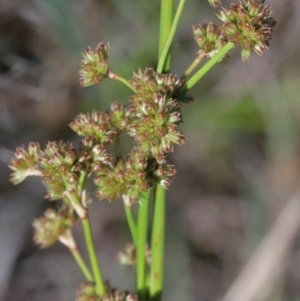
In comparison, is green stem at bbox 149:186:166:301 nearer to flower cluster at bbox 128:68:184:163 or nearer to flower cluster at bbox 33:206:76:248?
flower cluster at bbox 128:68:184:163

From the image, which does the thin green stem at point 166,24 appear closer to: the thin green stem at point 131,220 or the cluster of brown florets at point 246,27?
the cluster of brown florets at point 246,27

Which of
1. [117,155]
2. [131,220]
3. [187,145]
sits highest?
[187,145]

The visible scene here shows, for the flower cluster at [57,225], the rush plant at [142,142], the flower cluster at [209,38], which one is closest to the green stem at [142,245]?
the rush plant at [142,142]

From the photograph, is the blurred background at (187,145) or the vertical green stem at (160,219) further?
the blurred background at (187,145)

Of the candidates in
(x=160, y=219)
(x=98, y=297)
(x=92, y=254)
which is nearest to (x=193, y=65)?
(x=160, y=219)

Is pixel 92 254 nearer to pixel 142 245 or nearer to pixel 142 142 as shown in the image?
pixel 142 245

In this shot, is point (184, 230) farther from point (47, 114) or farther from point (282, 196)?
point (47, 114)

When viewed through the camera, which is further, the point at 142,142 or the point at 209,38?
the point at 209,38
